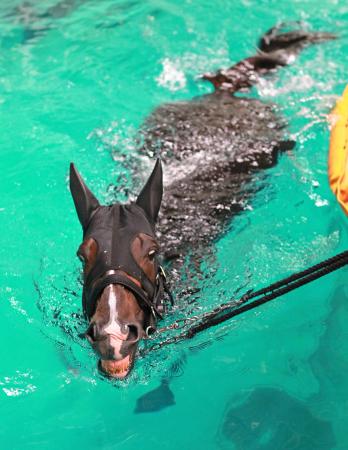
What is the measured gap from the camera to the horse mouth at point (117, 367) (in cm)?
359

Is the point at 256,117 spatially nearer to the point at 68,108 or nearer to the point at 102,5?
the point at 68,108

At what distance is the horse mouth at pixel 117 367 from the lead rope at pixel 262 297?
0.59 m

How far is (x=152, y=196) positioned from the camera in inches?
168

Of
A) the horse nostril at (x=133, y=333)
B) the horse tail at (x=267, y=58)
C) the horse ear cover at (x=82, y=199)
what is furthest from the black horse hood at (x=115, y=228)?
the horse tail at (x=267, y=58)

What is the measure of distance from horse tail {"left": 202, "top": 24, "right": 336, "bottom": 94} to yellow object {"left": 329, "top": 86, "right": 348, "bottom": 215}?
1982 millimetres

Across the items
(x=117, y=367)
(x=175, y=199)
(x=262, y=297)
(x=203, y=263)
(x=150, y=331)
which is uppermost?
(x=262, y=297)

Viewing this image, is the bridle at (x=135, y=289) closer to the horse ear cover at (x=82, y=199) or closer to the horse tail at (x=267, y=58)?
the horse ear cover at (x=82, y=199)

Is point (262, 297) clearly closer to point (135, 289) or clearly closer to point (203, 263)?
point (135, 289)

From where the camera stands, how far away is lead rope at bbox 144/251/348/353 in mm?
3607

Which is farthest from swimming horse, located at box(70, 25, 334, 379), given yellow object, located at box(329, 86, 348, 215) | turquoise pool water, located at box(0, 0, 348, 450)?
yellow object, located at box(329, 86, 348, 215)

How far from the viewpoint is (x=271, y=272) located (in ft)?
18.2

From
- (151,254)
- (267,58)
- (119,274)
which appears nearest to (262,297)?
(151,254)

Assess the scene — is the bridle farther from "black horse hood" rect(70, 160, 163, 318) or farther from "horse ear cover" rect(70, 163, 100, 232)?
"horse ear cover" rect(70, 163, 100, 232)

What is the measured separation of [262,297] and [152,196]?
1101 mm
